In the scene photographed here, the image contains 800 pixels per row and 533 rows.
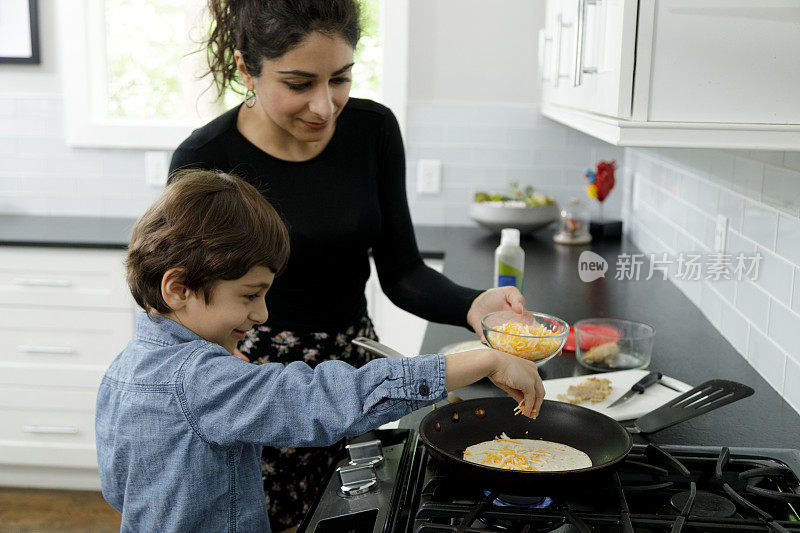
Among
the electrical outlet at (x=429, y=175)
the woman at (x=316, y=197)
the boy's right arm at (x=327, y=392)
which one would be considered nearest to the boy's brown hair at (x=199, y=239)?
the boy's right arm at (x=327, y=392)

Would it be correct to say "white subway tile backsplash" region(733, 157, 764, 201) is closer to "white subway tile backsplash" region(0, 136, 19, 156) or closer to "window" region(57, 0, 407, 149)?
"window" region(57, 0, 407, 149)

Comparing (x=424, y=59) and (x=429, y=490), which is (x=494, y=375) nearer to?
(x=429, y=490)

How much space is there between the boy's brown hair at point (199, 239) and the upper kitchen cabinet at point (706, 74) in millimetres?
621

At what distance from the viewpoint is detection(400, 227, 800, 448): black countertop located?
1384 mm

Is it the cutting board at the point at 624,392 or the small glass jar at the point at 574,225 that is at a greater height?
the small glass jar at the point at 574,225

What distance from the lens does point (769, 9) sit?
123cm

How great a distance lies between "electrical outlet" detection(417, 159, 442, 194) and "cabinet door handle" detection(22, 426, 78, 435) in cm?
165

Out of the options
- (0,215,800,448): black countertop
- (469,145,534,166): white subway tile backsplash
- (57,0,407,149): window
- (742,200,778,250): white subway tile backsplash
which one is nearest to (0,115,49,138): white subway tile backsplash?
(57,0,407,149): window

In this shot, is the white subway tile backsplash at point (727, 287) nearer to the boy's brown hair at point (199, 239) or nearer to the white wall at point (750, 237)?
the white wall at point (750, 237)

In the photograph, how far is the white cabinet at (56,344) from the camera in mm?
2951

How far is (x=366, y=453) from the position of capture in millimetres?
1197

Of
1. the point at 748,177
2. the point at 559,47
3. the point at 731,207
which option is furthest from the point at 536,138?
the point at 748,177

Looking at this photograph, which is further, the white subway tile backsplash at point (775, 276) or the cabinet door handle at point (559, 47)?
the cabinet door handle at point (559, 47)

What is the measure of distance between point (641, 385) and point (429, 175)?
1.97 m
